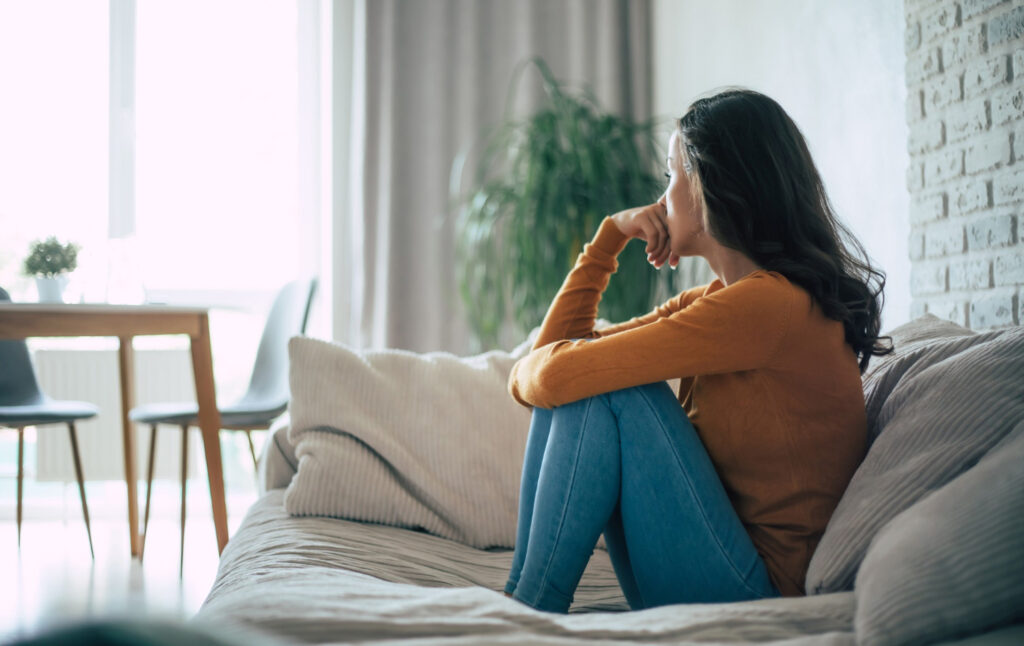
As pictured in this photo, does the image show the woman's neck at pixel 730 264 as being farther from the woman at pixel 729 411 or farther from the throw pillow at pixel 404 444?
the throw pillow at pixel 404 444

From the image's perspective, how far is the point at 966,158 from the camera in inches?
65.7

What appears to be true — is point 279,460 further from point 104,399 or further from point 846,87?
point 104,399

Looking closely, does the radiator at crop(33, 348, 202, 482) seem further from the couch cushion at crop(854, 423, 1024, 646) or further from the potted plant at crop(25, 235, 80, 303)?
the couch cushion at crop(854, 423, 1024, 646)

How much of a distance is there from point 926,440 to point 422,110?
3231 mm

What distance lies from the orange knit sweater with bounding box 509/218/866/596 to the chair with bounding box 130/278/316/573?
1.77 metres

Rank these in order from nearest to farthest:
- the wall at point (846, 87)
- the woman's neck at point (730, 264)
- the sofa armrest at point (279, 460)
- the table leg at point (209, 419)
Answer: the woman's neck at point (730, 264), the sofa armrest at point (279, 460), the wall at point (846, 87), the table leg at point (209, 419)

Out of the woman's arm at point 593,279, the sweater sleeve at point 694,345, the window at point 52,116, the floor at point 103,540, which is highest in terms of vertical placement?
the window at point 52,116

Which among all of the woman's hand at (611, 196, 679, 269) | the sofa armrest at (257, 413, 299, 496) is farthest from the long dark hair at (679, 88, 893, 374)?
the sofa armrest at (257, 413, 299, 496)

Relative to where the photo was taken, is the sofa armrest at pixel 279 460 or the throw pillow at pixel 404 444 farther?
the sofa armrest at pixel 279 460

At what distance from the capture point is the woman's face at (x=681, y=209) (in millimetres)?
1356

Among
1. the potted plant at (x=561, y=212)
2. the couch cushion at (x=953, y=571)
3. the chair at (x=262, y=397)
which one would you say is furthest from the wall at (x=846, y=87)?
the chair at (x=262, y=397)

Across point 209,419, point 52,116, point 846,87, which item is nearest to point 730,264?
point 846,87

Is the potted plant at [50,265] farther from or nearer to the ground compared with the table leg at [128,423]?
farther from the ground

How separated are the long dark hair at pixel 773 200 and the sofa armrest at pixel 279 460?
41.5 inches
